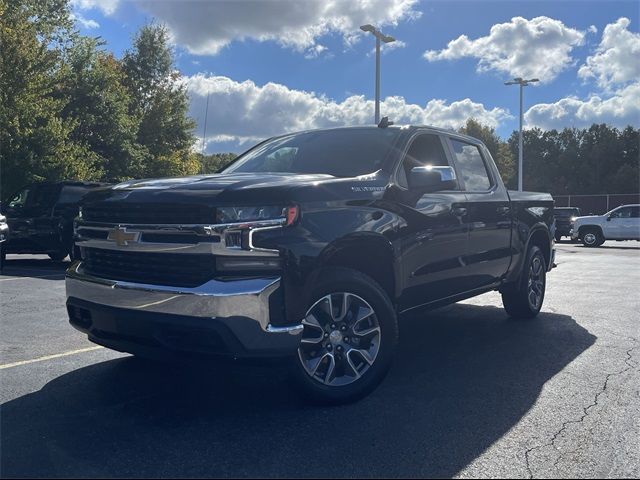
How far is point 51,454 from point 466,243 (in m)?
3.60

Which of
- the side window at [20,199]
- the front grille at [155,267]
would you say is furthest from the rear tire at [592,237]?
the front grille at [155,267]

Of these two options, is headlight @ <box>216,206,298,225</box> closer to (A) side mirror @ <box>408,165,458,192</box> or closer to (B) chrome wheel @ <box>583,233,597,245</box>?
(A) side mirror @ <box>408,165,458,192</box>

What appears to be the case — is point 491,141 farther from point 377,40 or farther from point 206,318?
point 206,318

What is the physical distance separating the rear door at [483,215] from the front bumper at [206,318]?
2419mm

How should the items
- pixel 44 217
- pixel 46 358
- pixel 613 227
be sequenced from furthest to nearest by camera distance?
pixel 613 227 → pixel 44 217 → pixel 46 358

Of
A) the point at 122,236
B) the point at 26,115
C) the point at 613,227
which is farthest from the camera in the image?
the point at 613,227

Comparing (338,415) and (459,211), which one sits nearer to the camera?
(338,415)

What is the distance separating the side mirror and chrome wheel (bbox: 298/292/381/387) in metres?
1.06

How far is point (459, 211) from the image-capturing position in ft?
17.0

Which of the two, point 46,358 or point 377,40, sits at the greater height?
point 377,40

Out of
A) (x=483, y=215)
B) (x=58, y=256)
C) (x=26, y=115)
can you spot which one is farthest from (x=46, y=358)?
(x=26, y=115)

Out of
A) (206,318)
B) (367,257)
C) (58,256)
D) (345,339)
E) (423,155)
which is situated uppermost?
(423,155)

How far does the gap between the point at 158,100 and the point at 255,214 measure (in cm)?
2830

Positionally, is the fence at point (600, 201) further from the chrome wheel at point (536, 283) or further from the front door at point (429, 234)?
the front door at point (429, 234)
